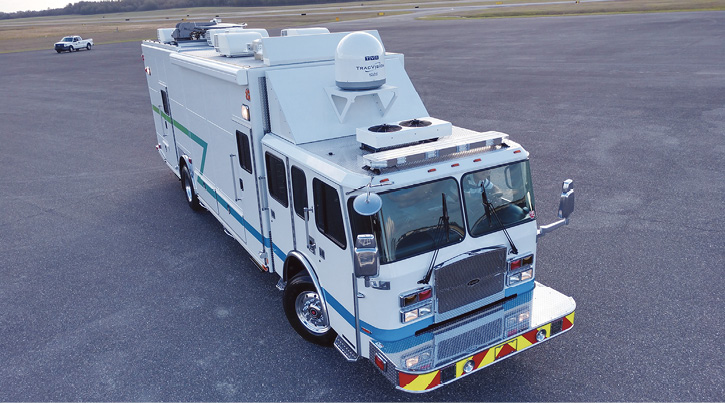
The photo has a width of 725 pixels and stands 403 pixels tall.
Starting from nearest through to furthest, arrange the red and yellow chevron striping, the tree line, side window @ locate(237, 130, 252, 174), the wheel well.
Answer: the red and yellow chevron striping, the wheel well, side window @ locate(237, 130, 252, 174), the tree line

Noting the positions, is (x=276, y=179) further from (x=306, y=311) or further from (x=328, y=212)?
(x=306, y=311)

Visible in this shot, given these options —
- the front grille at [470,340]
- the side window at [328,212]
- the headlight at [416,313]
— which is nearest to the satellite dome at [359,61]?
the side window at [328,212]

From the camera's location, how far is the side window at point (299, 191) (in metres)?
6.00

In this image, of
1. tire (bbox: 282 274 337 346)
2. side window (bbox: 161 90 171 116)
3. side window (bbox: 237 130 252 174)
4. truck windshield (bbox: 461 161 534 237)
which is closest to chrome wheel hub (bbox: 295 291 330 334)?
tire (bbox: 282 274 337 346)

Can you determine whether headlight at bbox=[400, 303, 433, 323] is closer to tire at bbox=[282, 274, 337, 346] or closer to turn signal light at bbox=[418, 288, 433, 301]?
turn signal light at bbox=[418, 288, 433, 301]

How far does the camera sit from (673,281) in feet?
25.9

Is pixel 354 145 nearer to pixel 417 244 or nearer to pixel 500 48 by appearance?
pixel 417 244

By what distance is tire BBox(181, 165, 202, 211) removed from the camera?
36.1 feet

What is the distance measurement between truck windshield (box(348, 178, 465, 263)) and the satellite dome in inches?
70.1

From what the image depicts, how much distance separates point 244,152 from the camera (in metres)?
7.39

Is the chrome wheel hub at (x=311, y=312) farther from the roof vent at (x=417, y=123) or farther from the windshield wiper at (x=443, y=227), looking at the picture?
the roof vent at (x=417, y=123)

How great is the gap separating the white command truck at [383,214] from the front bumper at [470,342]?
0.05ft

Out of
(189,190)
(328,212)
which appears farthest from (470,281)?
(189,190)

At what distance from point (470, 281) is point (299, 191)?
7.06ft
